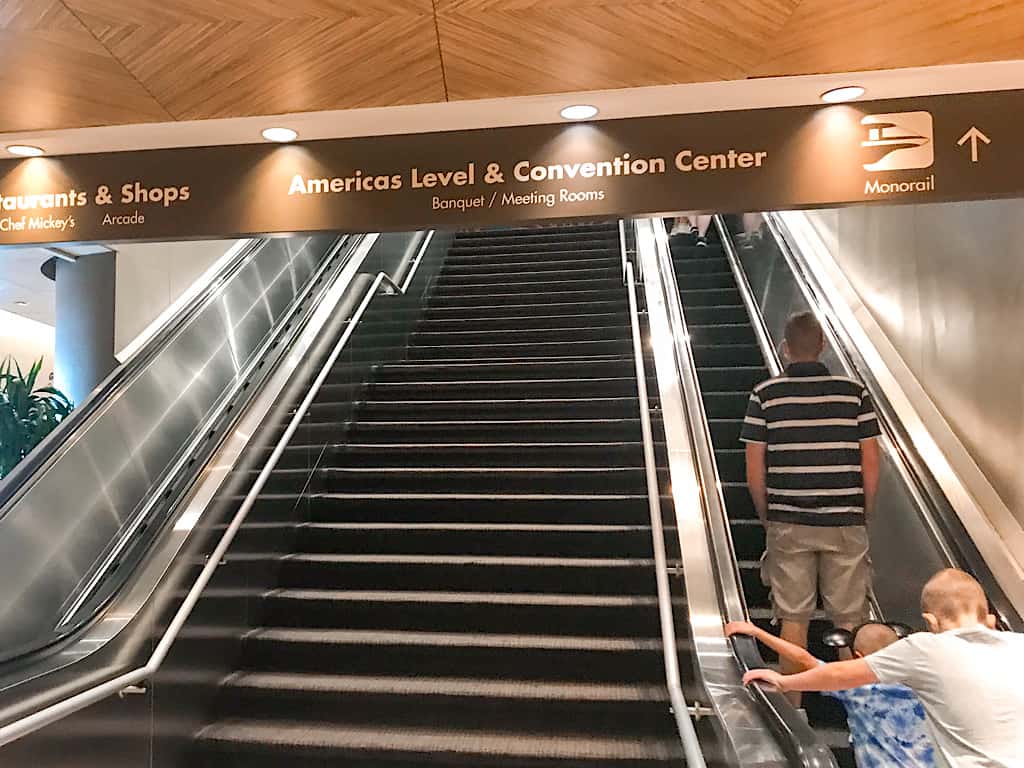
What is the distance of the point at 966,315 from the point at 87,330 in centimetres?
552

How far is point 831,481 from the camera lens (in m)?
3.88

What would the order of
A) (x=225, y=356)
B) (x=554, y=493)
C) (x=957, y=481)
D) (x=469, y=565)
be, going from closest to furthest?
(x=957, y=481), (x=469, y=565), (x=554, y=493), (x=225, y=356)

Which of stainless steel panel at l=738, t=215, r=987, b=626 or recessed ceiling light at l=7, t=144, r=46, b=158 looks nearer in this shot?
recessed ceiling light at l=7, t=144, r=46, b=158

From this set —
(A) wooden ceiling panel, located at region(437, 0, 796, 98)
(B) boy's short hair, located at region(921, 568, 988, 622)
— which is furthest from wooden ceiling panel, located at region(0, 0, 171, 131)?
(B) boy's short hair, located at region(921, 568, 988, 622)

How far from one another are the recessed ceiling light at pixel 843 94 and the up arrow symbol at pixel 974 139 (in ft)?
1.28

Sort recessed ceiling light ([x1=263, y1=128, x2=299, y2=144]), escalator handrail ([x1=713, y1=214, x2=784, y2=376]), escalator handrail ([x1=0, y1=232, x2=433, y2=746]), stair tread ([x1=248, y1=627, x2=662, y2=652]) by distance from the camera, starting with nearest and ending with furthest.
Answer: escalator handrail ([x1=0, y1=232, x2=433, y2=746])
recessed ceiling light ([x1=263, y1=128, x2=299, y2=144])
stair tread ([x1=248, y1=627, x2=662, y2=652])
escalator handrail ([x1=713, y1=214, x2=784, y2=376])

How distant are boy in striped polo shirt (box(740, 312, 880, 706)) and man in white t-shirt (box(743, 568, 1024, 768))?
1.32 metres

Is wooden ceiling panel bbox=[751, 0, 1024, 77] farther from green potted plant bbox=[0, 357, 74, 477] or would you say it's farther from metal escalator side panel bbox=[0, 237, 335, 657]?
green potted plant bbox=[0, 357, 74, 477]

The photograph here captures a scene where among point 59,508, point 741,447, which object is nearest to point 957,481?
point 741,447

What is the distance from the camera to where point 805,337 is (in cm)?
413

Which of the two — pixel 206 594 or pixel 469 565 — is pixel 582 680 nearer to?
pixel 469 565

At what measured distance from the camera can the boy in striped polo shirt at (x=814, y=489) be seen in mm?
Result: 3865

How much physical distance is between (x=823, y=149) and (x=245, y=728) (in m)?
3.24

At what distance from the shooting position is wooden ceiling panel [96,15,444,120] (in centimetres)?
270
